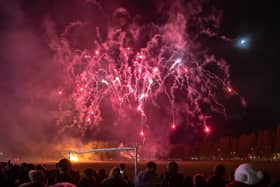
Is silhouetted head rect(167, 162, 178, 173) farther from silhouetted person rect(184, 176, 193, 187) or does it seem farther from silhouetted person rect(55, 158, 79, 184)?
silhouetted person rect(55, 158, 79, 184)

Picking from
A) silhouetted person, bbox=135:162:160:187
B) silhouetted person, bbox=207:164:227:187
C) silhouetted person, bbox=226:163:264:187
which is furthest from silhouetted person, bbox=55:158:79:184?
silhouetted person, bbox=226:163:264:187

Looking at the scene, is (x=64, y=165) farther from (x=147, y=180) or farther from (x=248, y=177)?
(x=248, y=177)

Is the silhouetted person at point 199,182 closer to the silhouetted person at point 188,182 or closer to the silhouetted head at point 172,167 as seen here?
the silhouetted head at point 172,167

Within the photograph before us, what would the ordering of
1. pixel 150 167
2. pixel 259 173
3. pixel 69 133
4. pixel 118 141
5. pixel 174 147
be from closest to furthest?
pixel 259 173
pixel 150 167
pixel 69 133
pixel 118 141
pixel 174 147

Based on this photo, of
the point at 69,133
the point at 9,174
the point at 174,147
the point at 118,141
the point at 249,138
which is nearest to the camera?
the point at 9,174

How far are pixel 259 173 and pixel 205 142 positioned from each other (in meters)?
98.6

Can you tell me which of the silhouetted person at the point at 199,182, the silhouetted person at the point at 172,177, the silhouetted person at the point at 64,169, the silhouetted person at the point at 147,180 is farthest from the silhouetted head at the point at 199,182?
the silhouetted person at the point at 64,169

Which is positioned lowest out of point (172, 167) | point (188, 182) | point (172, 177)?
point (188, 182)

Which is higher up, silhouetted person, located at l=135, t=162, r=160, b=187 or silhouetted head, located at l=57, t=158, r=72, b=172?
silhouetted head, located at l=57, t=158, r=72, b=172

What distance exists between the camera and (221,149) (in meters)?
97.9

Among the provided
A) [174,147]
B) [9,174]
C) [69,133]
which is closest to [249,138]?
[174,147]

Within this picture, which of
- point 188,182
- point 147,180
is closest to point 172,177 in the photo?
point 188,182

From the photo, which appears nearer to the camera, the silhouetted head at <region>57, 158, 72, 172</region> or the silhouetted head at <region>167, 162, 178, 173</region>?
the silhouetted head at <region>57, 158, 72, 172</region>

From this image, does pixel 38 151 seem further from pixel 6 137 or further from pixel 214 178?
pixel 214 178
